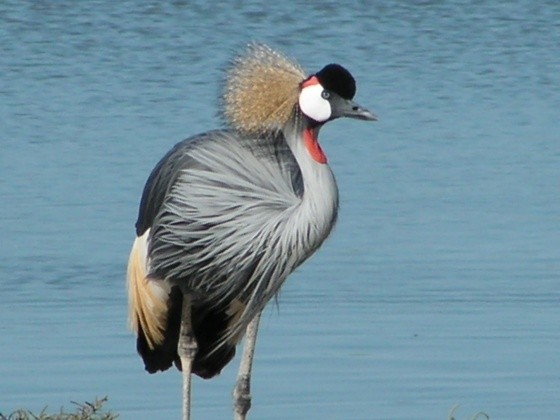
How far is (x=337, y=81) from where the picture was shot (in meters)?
5.79

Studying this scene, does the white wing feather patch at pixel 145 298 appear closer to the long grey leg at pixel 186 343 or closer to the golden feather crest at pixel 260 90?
the long grey leg at pixel 186 343

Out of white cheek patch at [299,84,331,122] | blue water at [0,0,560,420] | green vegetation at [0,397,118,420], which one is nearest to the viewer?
green vegetation at [0,397,118,420]

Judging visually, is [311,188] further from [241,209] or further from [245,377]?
[245,377]

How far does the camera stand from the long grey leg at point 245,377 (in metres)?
6.14

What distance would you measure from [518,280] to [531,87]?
16.1ft

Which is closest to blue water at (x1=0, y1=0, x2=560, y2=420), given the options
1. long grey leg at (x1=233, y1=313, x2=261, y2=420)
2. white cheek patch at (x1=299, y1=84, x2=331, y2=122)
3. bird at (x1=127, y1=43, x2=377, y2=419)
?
long grey leg at (x1=233, y1=313, x2=261, y2=420)

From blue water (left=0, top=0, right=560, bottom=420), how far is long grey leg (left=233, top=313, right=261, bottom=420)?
27 centimetres

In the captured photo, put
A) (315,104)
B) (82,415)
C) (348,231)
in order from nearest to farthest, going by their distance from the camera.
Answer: (82,415) → (315,104) → (348,231)

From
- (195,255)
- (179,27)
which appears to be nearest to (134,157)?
(195,255)

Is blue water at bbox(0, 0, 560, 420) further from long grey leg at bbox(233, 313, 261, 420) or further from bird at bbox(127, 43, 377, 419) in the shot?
bird at bbox(127, 43, 377, 419)

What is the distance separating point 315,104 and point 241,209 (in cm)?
43

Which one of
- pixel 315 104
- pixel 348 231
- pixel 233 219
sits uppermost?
pixel 315 104

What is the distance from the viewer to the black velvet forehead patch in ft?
18.9

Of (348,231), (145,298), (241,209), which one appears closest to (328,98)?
(241,209)
